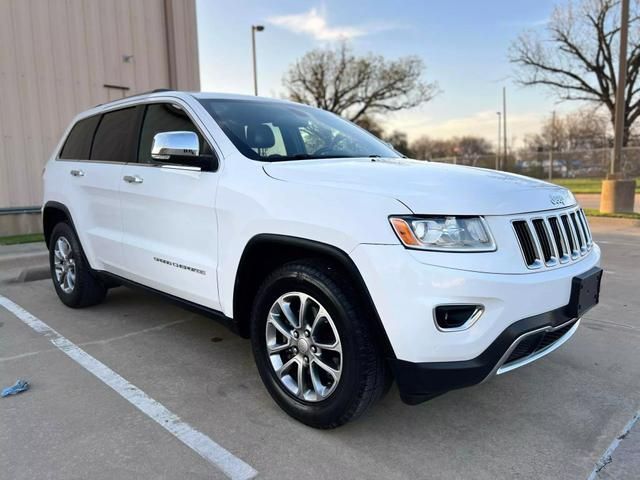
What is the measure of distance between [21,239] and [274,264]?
7.64 metres

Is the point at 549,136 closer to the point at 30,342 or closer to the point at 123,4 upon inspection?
the point at 123,4

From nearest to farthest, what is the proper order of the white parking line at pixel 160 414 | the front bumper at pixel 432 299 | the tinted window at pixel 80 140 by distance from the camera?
the front bumper at pixel 432 299 < the white parking line at pixel 160 414 < the tinted window at pixel 80 140

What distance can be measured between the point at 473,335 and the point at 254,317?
4.05ft

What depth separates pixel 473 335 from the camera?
7.18 ft

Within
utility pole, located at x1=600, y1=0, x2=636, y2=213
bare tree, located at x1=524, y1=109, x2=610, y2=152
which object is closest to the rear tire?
utility pole, located at x1=600, y1=0, x2=636, y2=213

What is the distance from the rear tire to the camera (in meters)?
4.60

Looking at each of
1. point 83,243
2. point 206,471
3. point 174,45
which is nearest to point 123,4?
point 174,45

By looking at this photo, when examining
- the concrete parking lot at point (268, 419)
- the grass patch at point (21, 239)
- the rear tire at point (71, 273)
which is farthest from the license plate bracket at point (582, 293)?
the grass patch at point (21, 239)

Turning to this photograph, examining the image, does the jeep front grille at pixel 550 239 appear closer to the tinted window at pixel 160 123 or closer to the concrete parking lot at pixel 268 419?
the concrete parking lot at pixel 268 419

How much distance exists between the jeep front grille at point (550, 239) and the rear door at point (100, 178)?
2.89 meters

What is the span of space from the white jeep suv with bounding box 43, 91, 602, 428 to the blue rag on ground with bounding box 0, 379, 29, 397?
0.99 m

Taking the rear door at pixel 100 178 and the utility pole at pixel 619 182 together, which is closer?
the rear door at pixel 100 178

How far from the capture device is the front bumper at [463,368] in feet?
7.24

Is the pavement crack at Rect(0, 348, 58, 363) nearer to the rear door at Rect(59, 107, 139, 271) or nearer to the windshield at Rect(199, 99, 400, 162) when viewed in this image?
the rear door at Rect(59, 107, 139, 271)
